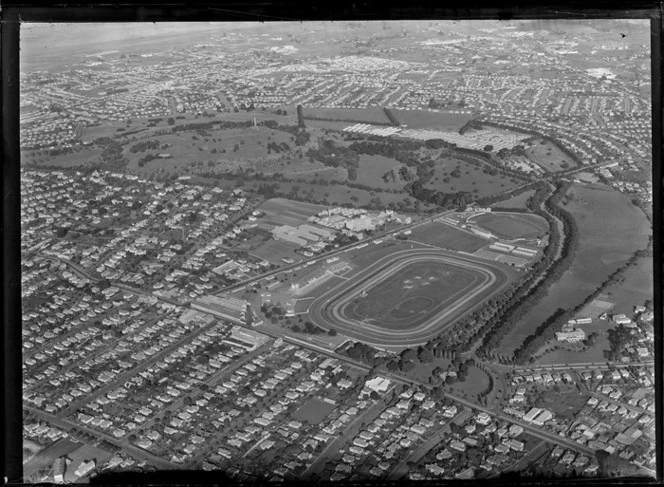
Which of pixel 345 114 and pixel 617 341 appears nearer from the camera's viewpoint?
pixel 617 341

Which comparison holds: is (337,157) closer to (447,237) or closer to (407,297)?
(447,237)

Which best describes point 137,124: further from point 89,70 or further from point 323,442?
point 323,442

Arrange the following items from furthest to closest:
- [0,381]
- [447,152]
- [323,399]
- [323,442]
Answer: [447,152] < [323,399] < [323,442] < [0,381]

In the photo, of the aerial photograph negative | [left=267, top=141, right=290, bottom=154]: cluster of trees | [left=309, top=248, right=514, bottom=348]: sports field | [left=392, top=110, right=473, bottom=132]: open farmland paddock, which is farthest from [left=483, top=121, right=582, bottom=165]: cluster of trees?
[left=267, top=141, right=290, bottom=154]: cluster of trees

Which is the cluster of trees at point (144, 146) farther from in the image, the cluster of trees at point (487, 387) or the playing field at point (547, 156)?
the playing field at point (547, 156)

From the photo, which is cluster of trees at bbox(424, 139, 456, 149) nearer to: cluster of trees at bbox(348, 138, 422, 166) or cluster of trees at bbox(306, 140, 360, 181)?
cluster of trees at bbox(348, 138, 422, 166)

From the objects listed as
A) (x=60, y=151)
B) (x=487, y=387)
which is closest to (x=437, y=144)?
(x=487, y=387)

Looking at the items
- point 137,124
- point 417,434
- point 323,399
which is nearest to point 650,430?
point 417,434
